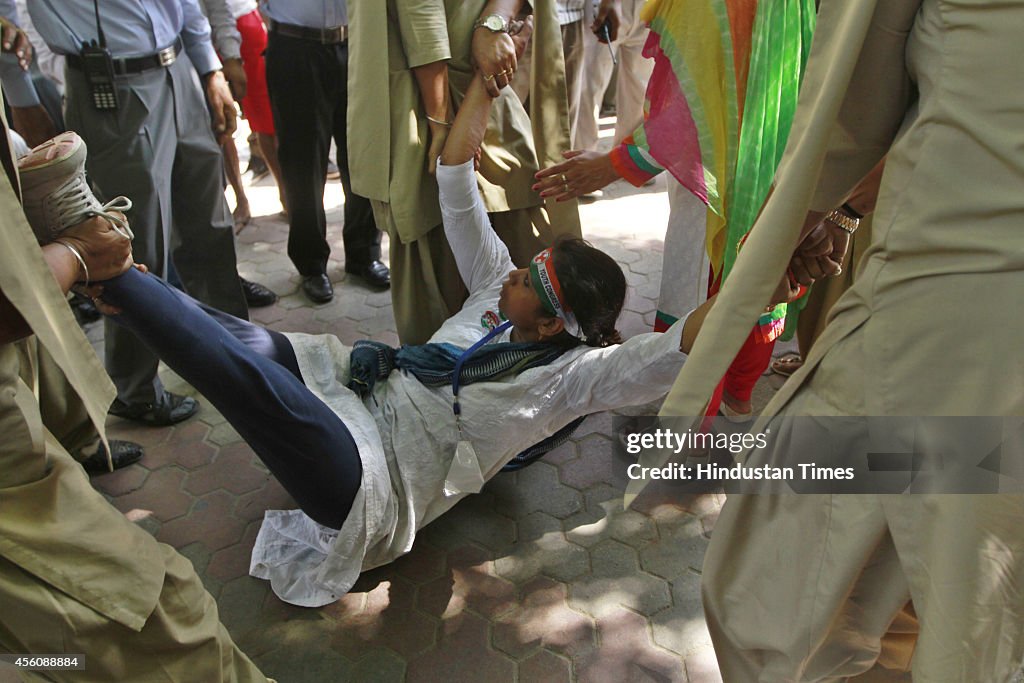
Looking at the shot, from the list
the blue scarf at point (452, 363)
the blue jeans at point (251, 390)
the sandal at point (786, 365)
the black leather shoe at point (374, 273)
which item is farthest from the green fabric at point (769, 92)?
the black leather shoe at point (374, 273)

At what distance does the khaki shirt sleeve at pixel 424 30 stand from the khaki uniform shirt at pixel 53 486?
123 cm

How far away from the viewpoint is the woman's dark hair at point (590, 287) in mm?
1870

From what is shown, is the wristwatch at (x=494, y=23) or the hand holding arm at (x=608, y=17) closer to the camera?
the wristwatch at (x=494, y=23)

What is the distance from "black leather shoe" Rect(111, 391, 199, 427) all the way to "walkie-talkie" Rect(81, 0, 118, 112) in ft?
3.63

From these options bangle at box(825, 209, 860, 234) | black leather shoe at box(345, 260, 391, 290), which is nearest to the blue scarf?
bangle at box(825, 209, 860, 234)

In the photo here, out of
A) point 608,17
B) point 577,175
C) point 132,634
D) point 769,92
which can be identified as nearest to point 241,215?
point 608,17

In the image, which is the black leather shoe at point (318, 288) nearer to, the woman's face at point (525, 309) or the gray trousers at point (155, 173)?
the gray trousers at point (155, 173)

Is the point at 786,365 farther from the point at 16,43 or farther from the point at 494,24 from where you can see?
the point at 16,43

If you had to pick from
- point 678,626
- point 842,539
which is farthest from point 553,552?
point 842,539

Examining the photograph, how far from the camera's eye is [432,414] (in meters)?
2.02

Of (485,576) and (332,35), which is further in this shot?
(332,35)

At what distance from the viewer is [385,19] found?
204 centimetres

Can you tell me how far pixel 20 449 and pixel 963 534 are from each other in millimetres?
1379

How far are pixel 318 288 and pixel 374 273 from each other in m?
0.32
